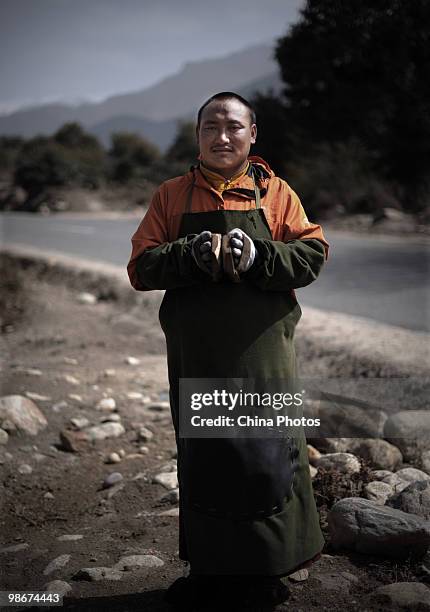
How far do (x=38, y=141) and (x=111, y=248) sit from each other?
38.4 meters

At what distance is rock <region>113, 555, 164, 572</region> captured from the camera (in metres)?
2.62

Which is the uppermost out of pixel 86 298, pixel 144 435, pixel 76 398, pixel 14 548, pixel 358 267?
Result: pixel 358 267

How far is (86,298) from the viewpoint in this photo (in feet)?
24.1

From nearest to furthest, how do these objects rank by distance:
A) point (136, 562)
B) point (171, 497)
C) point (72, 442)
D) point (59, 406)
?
point (136, 562) < point (171, 497) < point (72, 442) < point (59, 406)

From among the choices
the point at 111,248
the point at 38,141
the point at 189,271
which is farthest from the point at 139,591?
the point at 38,141

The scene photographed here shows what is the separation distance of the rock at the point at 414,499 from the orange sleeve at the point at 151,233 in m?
1.47

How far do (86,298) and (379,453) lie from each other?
4.62 metres

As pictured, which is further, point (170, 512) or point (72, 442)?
point (72, 442)

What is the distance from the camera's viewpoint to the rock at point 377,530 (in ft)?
8.38

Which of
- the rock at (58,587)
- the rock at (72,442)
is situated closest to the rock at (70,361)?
the rock at (72,442)

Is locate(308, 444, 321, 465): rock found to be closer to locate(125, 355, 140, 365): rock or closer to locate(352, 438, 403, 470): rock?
locate(352, 438, 403, 470): rock

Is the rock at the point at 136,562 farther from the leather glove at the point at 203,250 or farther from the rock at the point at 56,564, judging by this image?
the leather glove at the point at 203,250

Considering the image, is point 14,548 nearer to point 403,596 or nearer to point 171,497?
point 171,497

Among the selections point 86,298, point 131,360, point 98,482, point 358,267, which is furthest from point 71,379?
point 358,267
